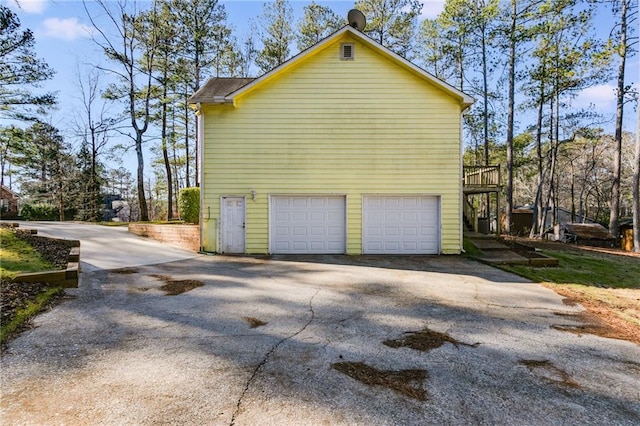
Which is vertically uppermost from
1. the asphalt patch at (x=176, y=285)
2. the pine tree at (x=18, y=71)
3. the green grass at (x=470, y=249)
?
the pine tree at (x=18, y=71)

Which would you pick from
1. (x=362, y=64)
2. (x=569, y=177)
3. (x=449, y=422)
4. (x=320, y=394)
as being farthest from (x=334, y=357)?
(x=569, y=177)

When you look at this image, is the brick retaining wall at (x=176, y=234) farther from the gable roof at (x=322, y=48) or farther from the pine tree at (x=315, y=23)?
the pine tree at (x=315, y=23)

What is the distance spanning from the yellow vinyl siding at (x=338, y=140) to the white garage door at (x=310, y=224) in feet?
1.00

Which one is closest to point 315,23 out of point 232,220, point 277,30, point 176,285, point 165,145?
point 277,30

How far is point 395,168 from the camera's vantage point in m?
11.1

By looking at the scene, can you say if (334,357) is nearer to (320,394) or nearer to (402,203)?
(320,394)

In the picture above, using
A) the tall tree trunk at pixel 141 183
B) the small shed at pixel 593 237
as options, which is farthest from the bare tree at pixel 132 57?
the small shed at pixel 593 237

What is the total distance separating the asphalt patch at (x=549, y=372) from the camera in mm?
3158

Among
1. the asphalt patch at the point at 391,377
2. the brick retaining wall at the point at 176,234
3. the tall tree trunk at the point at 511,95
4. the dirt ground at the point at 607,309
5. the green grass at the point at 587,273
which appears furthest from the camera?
the tall tree trunk at the point at 511,95

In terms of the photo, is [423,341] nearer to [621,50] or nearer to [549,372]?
[549,372]

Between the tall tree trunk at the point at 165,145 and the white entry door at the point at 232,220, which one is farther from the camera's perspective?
the tall tree trunk at the point at 165,145

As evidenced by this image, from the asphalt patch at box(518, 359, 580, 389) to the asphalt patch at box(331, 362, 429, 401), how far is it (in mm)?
1105

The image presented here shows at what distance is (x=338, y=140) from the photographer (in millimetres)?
11078

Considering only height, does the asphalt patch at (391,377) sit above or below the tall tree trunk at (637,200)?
below
